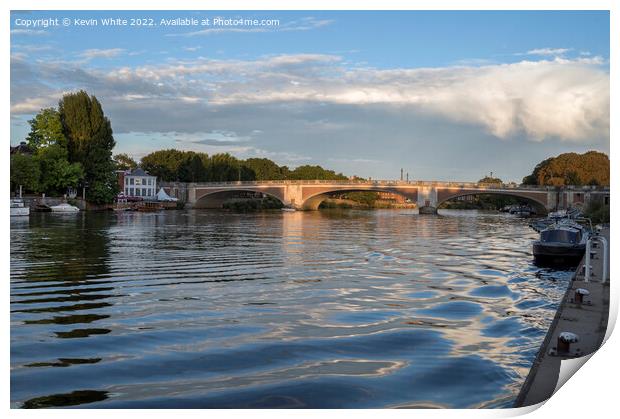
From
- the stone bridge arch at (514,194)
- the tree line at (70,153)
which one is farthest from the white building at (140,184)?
the stone bridge arch at (514,194)

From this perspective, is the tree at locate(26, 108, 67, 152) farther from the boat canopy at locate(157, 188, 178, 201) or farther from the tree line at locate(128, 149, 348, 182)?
the tree line at locate(128, 149, 348, 182)

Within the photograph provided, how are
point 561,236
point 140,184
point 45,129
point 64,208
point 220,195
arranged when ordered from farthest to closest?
point 220,195, point 140,184, point 64,208, point 45,129, point 561,236

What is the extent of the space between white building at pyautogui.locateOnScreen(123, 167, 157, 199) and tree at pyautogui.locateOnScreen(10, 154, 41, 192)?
138 ft

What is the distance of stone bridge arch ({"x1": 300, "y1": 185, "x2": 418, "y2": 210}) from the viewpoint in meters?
→ 74.2

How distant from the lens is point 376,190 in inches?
2972

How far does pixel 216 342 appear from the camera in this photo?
29.6ft

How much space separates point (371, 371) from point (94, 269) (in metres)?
10.8

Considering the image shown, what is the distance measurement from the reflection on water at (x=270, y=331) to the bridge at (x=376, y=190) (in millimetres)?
43646

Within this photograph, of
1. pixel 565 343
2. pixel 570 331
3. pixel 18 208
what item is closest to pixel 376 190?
pixel 18 208

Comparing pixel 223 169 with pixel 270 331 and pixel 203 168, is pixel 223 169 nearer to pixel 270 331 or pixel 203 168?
pixel 203 168

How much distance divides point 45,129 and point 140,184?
40800mm

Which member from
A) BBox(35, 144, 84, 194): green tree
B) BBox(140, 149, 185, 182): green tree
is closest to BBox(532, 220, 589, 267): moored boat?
BBox(35, 144, 84, 194): green tree
